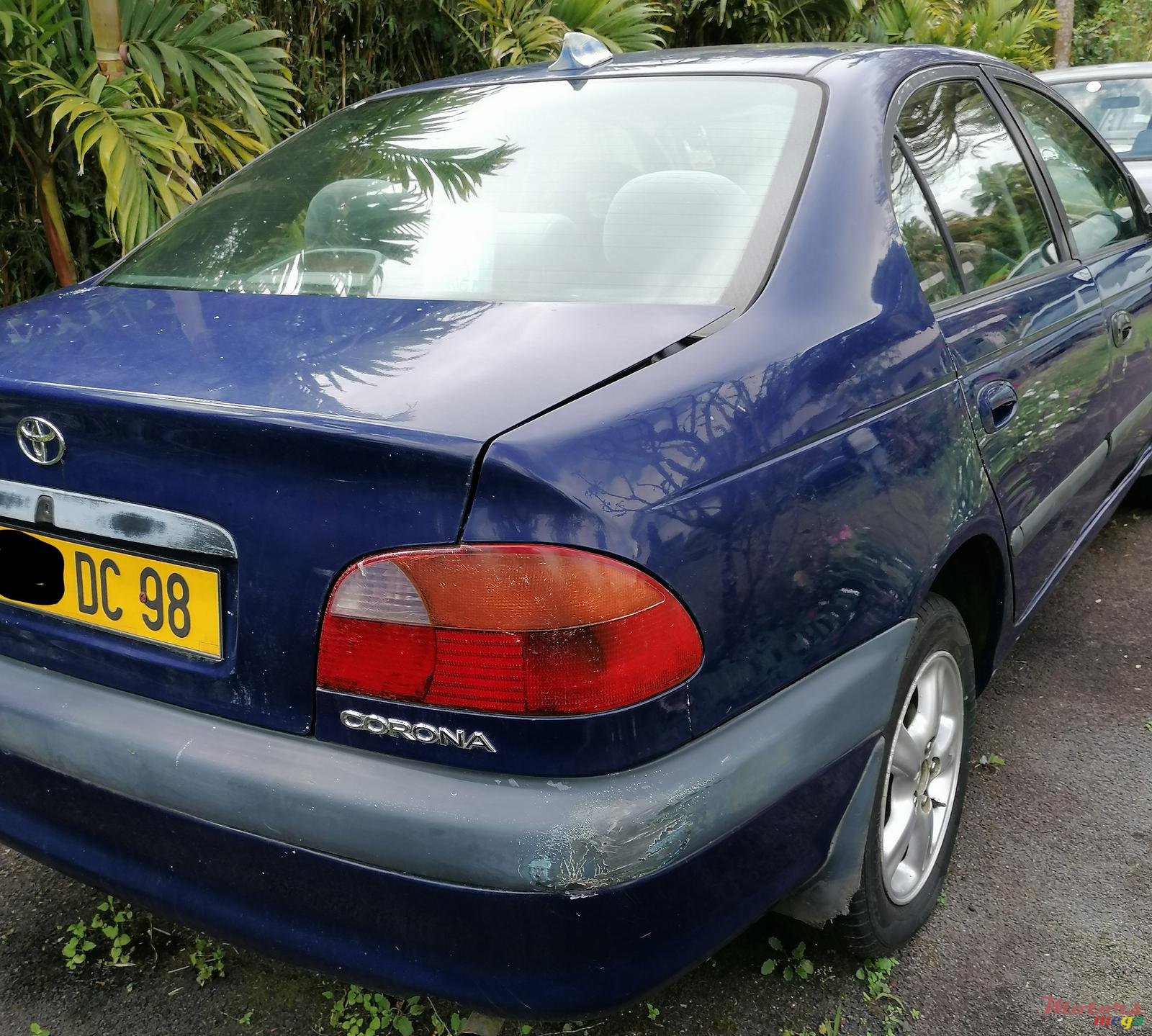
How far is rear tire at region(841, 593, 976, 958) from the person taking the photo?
Answer: 6.08 ft

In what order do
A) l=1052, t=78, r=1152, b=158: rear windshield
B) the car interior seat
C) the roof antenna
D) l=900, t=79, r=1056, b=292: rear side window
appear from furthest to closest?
l=1052, t=78, r=1152, b=158: rear windshield < the roof antenna < l=900, t=79, r=1056, b=292: rear side window < the car interior seat

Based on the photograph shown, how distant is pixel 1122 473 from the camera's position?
3361 mm

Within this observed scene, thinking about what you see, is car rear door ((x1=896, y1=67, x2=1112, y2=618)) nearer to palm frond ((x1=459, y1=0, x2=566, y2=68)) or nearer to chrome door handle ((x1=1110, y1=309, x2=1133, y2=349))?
chrome door handle ((x1=1110, y1=309, x2=1133, y2=349))

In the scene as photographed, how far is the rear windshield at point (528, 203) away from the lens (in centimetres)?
177

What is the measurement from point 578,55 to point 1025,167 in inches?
43.5

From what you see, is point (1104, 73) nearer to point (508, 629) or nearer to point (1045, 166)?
point (1045, 166)

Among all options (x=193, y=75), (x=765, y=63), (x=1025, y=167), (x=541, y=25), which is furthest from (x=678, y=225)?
(x=541, y=25)

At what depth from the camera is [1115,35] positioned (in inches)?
703

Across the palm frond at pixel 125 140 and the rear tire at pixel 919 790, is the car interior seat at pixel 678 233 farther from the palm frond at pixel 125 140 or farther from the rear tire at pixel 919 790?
the palm frond at pixel 125 140

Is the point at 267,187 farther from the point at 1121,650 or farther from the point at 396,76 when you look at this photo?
the point at 396,76

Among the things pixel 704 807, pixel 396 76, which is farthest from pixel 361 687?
pixel 396 76

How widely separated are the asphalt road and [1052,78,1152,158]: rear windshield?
4.81 metres

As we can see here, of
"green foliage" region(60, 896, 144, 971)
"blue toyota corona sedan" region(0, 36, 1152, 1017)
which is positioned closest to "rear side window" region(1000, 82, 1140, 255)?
"blue toyota corona sedan" region(0, 36, 1152, 1017)

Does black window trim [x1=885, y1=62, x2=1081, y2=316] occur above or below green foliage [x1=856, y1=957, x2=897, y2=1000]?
above
